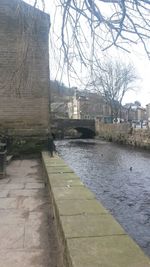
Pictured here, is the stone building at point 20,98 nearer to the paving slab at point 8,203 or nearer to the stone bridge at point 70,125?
the paving slab at point 8,203

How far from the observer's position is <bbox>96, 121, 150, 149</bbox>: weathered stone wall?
33963mm

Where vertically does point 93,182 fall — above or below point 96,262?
below

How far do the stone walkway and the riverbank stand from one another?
1.04 ft

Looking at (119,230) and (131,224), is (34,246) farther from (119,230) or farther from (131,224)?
(131,224)

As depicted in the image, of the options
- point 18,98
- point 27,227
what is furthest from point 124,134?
point 27,227

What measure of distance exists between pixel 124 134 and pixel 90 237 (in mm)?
39140

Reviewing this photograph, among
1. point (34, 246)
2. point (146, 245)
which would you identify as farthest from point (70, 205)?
point (146, 245)

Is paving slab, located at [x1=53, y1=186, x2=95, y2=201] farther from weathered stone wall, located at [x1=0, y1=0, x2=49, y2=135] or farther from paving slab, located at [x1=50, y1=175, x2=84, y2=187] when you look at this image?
weathered stone wall, located at [x1=0, y1=0, x2=49, y2=135]

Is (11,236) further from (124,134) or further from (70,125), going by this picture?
(70,125)

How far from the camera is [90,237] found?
3217 mm

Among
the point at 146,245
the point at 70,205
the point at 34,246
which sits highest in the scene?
the point at 70,205

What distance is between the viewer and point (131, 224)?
27.7 feet

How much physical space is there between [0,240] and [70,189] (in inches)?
65.8

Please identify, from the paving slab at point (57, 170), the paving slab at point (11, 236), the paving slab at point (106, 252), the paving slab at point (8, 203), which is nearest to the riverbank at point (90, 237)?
the paving slab at point (106, 252)
